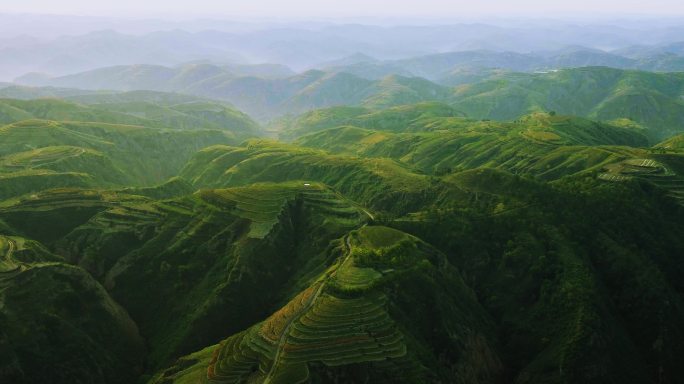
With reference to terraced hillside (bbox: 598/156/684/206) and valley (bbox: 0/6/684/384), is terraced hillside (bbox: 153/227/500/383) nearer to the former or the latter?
valley (bbox: 0/6/684/384)

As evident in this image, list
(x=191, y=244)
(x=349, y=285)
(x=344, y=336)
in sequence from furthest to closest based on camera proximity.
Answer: (x=191, y=244), (x=349, y=285), (x=344, y=336)

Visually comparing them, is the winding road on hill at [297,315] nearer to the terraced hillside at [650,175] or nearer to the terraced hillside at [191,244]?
the terraced hillside at [191,244]

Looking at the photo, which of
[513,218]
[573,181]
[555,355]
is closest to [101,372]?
[555,355]

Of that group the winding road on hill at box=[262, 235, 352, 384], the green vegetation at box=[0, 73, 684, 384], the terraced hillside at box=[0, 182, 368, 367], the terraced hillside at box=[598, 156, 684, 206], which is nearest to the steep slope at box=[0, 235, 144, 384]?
the green vegetation at box=[0, 73, 684, 384]

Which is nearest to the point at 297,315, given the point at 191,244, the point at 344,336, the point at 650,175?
the point at 344,336

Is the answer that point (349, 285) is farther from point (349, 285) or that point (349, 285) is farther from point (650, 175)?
point (650, 175)

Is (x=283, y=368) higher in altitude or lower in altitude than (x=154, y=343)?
higher

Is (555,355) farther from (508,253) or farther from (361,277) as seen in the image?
(361,277)

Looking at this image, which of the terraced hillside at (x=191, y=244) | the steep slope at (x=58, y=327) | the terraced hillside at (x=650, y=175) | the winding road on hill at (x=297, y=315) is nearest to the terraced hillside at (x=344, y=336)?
the winding road on hill at (x=297, y=315)
